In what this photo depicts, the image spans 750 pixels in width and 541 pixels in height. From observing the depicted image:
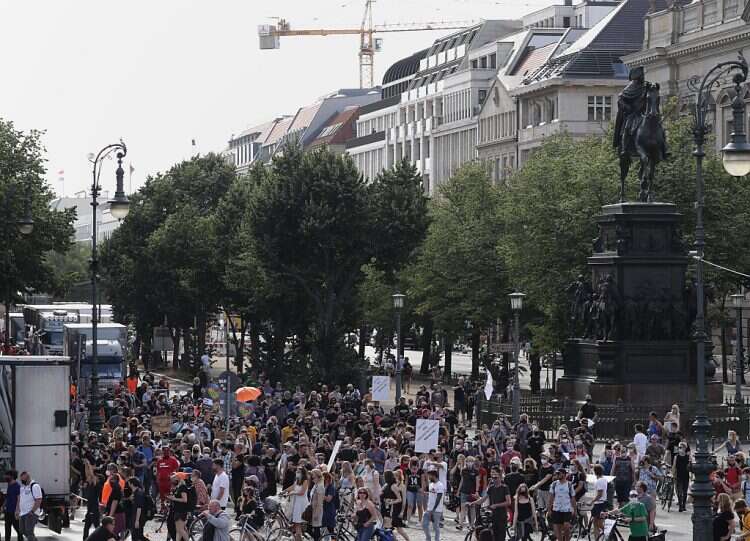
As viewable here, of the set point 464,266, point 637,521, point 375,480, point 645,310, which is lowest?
point 637,521

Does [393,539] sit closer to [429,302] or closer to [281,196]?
[281,196]

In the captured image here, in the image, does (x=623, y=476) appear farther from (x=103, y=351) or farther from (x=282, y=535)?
(x=103, y=351)

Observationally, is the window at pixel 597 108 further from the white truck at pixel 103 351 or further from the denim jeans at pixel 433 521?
the denim jeans at pixel 433 521

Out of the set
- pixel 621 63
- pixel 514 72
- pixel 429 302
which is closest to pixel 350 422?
pixel 429 302

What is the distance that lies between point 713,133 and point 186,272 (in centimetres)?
2641

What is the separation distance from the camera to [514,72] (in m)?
134

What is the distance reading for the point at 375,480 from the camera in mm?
31625

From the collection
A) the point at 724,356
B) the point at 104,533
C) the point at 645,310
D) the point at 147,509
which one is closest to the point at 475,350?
the point at 724,356

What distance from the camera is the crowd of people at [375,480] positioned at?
1156 inches

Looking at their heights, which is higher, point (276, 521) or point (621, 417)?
point (621, 417)

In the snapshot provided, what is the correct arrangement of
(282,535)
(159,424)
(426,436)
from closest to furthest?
1. (282,535)
2. (426,436)
3. (159,424)

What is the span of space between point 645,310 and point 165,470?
2025 centimetres

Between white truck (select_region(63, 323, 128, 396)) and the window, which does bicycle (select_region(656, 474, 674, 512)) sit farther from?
the window

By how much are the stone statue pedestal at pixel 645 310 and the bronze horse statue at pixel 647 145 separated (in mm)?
1299
